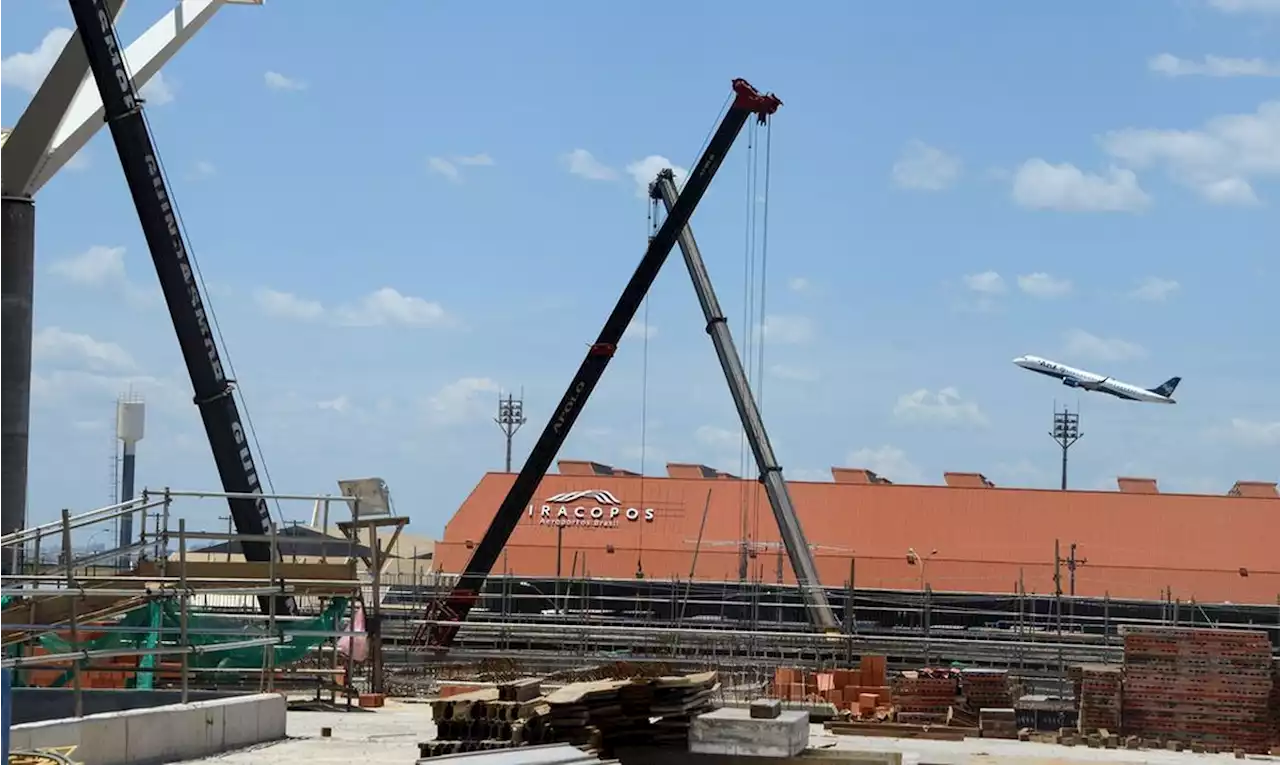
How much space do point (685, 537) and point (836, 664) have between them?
97.6ft

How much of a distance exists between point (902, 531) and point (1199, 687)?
40.2 meters

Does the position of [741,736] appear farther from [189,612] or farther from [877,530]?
[877,530]

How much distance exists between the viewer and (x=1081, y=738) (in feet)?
70.2

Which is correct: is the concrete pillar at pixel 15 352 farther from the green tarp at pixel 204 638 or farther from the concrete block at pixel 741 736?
the concrete block at pixel 741 736

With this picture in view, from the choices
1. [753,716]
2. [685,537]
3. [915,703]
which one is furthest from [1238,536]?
[753,716]

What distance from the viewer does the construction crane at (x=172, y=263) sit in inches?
1233

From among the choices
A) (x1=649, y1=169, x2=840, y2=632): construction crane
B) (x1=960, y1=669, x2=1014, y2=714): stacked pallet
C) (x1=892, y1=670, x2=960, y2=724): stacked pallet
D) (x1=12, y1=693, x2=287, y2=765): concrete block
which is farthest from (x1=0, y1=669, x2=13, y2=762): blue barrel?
(x1=649, y1=169, x2=840, y2=632): construction crane

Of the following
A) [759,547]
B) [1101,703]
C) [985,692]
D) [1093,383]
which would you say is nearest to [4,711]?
[1101,703]

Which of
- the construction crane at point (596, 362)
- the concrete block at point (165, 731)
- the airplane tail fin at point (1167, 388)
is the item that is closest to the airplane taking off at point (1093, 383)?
the airplane tail fin at point (1167, 388)

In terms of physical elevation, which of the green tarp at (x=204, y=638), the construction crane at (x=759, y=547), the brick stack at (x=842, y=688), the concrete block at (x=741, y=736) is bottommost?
the brick stack at (x=842, y=688)

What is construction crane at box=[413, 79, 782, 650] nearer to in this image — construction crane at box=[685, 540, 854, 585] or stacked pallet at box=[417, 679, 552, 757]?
construction crane at box=[685, 540, 854, 585]

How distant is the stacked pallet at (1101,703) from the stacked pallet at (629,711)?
773 centimetres

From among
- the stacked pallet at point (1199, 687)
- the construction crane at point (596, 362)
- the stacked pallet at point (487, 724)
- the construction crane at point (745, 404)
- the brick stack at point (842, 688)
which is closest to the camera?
the stacked pallet at point (487, 724)

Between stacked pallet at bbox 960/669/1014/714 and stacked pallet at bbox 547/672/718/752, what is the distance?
8.40m
